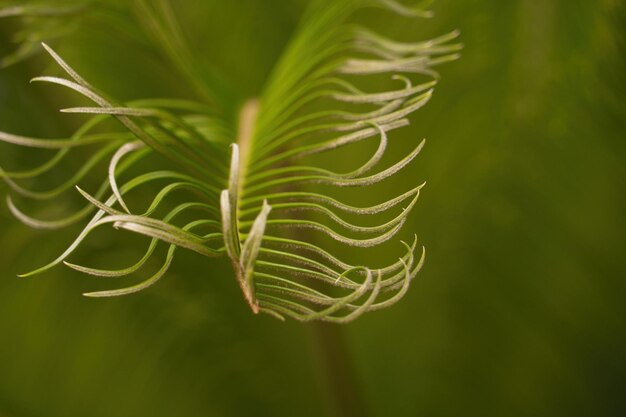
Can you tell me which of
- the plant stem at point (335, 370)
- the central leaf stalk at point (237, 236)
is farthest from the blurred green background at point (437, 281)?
the central leaf stalk at point (237, 236)

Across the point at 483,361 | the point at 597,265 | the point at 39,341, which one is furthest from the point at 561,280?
the point at 39,341

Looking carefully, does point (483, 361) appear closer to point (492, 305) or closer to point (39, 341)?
point (492, 305)

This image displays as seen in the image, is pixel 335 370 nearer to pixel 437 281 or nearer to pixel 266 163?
pixel 437 281

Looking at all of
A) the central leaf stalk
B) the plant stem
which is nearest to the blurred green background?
the plant stem

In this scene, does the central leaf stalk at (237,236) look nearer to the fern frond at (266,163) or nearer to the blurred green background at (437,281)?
the fern frond at (266,163)

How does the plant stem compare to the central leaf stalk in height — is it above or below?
below

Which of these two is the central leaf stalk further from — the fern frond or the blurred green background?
the blurred green background
